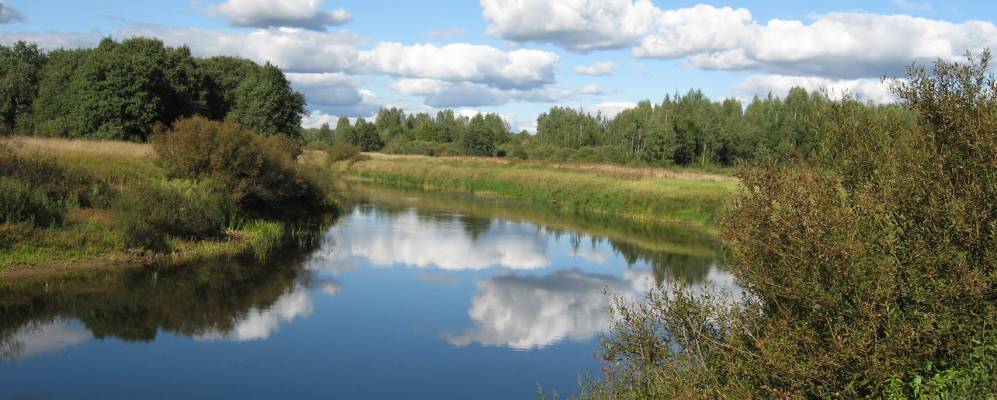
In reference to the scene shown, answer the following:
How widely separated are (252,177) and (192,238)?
5.43 metres

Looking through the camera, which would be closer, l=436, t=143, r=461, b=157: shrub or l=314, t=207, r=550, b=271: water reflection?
l=314, t=207, r=550, b=271: water reflection

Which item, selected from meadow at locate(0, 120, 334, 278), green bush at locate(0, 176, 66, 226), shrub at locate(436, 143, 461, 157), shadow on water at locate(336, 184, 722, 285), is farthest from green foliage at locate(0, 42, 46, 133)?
shrub at locate(436, 143, 461, 157)

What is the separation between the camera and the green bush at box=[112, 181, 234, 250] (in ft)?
64.4

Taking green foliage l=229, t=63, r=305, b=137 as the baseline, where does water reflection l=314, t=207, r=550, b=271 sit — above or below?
below

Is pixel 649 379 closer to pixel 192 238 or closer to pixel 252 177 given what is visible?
pixel 192 238

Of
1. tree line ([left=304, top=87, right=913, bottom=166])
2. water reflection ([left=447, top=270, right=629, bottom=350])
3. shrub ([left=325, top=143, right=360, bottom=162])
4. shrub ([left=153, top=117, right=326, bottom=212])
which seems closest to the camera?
water reflection ([left=447, top=270, right=629, bottom=350])

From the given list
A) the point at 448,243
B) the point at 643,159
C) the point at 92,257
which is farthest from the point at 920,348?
the point at 643,159

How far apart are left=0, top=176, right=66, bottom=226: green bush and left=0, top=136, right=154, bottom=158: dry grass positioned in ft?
15.4

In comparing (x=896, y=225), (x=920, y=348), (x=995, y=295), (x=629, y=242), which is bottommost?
Answer: (x=629, y=242)

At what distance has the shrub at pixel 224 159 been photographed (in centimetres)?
2512

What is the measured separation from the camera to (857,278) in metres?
6.34

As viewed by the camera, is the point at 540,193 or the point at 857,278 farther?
the point at 540,193

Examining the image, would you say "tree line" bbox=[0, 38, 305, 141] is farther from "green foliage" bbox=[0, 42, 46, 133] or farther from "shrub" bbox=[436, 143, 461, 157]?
"shrub" bbox=[436, 143, 461, 157]

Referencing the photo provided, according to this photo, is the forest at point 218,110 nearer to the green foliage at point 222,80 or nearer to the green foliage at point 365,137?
the green foliage at point 222,80
